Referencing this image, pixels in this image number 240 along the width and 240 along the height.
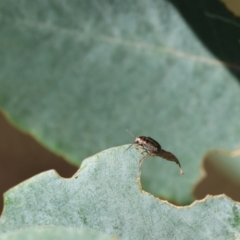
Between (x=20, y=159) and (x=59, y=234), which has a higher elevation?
(x=59, y=234)

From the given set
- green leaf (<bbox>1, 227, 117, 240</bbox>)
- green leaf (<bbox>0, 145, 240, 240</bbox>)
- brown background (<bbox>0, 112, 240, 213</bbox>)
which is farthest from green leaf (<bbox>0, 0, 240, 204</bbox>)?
brown background (<bbox>0, 112, 240, 213</bbox>)

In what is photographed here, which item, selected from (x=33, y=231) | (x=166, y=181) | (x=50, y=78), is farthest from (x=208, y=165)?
(x=33, y=231)

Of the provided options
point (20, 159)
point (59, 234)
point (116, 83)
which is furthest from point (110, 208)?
point (20, 159)

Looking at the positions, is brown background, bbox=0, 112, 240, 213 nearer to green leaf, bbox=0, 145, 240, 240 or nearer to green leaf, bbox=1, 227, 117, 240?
green leaf, bbox=0, 145, 240, 240

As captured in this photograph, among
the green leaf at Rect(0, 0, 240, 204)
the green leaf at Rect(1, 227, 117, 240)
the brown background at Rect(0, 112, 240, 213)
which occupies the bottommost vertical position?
the brown background at Rect(0, 112, 240, 213)

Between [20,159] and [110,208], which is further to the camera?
[20,159]

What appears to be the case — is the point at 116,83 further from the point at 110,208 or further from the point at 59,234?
the point at 59,234

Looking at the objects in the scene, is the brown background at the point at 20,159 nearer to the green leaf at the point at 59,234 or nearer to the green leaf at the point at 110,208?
the green leaf at the point at 110,208
